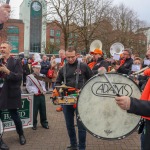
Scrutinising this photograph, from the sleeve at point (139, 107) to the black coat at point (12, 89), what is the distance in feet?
9.61

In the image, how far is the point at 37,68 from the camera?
6125 millimetres

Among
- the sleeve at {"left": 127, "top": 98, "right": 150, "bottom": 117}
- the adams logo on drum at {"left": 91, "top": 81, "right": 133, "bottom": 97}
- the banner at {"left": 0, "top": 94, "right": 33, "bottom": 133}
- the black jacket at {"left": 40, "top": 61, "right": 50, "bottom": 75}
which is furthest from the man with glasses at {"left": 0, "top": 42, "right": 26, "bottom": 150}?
the black jacket at {"left": 40, "top": 61, "right": 50, "bottom": 75}

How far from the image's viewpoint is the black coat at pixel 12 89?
461 cm

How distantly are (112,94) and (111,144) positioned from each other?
2.14 meters

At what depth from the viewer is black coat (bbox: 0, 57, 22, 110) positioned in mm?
4605

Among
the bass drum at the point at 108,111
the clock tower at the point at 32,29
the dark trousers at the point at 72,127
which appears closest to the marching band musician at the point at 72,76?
the dark trousers at the point at 72,127

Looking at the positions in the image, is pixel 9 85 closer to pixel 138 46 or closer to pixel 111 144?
pixel 111 144

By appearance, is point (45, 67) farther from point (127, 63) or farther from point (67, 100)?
point (67, 100)

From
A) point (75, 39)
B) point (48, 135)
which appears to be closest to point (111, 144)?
point (48, 135)

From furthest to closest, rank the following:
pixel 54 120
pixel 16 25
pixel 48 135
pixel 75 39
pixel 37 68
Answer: pixel 16 25 → pixel 75 39 → pixel 54 120 → pixel 37 68 → pixel 48 135

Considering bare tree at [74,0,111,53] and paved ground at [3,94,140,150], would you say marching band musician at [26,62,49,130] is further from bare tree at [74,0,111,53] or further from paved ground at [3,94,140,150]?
bare tree at [74,0,111,53]

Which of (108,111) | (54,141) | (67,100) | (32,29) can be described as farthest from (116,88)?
(32,29)

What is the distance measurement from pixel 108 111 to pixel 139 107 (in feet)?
3.79

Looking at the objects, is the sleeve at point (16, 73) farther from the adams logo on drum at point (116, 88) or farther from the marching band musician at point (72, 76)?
the adams logo on drum at point (116, 88)
